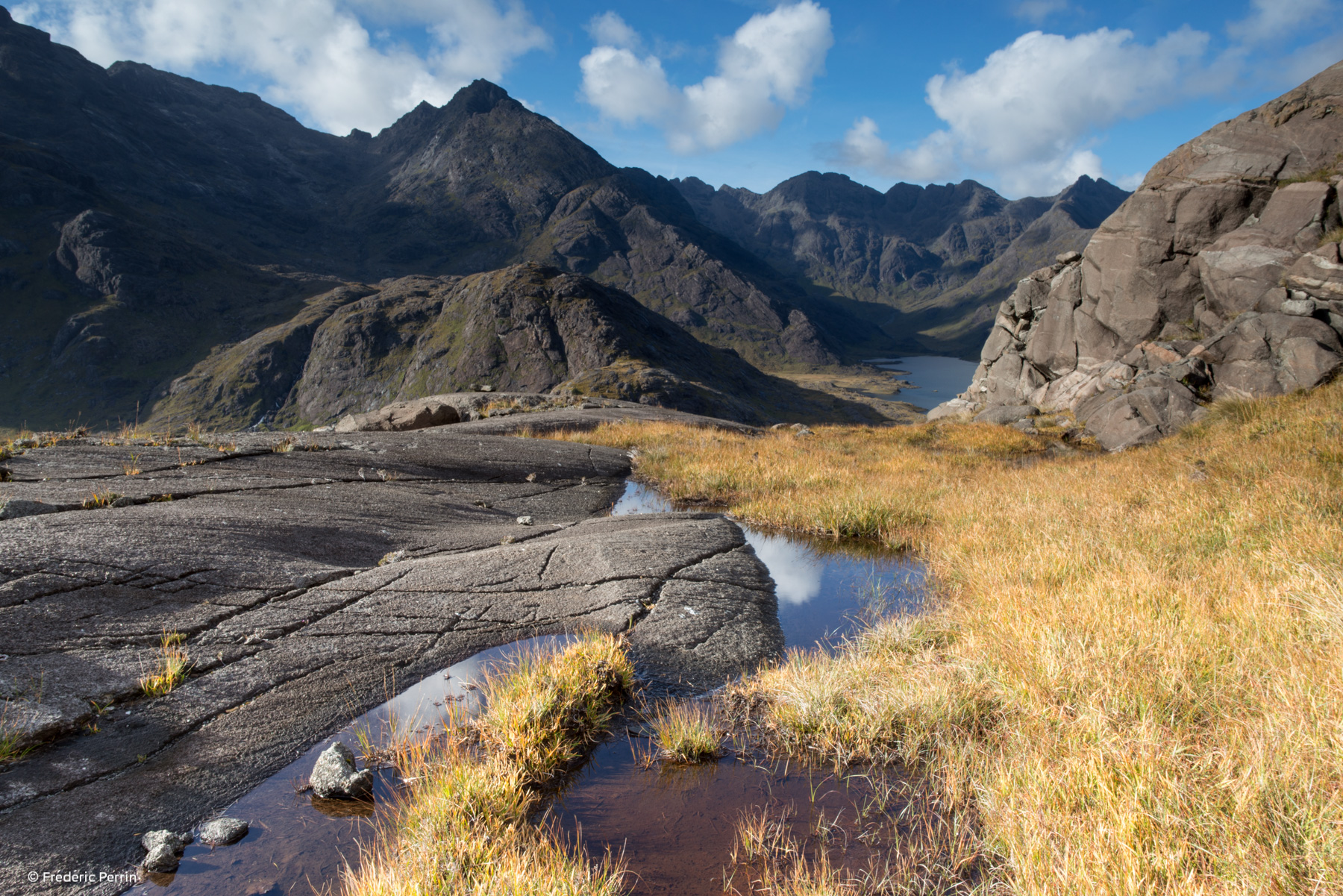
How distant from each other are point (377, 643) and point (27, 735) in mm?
2275

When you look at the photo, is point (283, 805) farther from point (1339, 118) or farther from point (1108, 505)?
point (1339, 118)

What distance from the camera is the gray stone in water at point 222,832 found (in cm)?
356

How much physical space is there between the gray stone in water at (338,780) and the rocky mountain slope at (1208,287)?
22965 mm

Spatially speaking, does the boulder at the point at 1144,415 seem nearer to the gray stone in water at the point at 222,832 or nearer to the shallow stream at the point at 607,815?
the shallow stream at the point at 607,815

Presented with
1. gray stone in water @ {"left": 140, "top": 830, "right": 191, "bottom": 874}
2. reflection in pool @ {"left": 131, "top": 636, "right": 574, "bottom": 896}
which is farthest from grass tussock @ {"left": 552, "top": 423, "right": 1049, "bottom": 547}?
gray stone in water @ {"left": 140, "top": 830, "right": 191, "bottom": 874}

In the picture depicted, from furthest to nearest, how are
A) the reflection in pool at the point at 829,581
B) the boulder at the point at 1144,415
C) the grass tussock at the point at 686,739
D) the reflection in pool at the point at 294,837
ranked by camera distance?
the boulder at the point at 1144,415
the reflection in pool at the point at 829,581
the grass tussock at the point at 686,739
the reflection in pool at the point at 294,837

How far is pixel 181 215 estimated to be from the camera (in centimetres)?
16688

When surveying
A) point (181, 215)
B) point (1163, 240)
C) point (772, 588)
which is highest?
point (181, 215)

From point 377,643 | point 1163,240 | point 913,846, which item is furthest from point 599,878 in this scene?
point 1163,240

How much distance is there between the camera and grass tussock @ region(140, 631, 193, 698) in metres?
4.73

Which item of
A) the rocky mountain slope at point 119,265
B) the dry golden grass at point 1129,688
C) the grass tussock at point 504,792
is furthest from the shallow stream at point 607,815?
the rocky mountain slope at point 119,265

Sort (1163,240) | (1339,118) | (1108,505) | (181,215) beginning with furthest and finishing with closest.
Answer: (181,215)
(1163,240)
(1339,118)
(1108,505)

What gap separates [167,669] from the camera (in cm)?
487

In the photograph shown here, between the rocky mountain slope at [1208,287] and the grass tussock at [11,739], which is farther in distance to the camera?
the rocky mountain slope at [1208,287]
